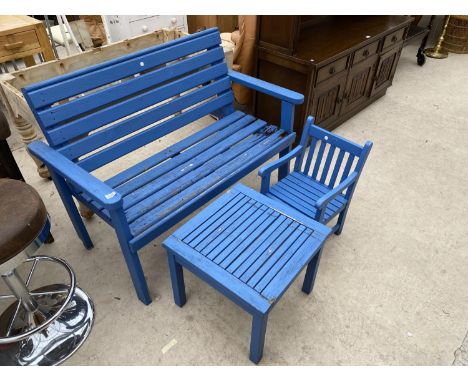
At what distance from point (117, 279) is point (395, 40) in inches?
141

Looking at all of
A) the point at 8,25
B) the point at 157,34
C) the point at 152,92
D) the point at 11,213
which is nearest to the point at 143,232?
the point at 11,213

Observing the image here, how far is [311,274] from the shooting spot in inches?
80.7

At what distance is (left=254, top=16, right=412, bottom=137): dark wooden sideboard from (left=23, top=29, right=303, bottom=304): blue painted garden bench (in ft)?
1.82

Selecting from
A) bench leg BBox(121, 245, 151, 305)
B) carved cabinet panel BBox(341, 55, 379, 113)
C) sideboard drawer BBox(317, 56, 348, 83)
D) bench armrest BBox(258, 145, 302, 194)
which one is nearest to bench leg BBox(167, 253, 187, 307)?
bench leg BBox(121, 245, 151, 305)

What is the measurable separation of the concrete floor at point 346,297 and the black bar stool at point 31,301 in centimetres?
11

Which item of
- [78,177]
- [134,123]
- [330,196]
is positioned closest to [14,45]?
[134,123]

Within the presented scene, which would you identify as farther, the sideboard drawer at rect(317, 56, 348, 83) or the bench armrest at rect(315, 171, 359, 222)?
the sideboard drawer at rect(317, 56, 348, 83)

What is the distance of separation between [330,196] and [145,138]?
1.23 metres

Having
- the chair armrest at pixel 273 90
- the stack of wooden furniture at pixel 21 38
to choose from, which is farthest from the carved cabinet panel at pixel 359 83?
the stack of wooden furniture at pixel 21 38

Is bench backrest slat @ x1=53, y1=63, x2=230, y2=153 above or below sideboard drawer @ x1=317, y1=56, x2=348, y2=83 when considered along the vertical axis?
above

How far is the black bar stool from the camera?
4.80 feet

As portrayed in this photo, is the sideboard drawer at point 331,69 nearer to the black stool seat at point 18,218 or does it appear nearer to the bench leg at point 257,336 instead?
the bench leg at point 257,336

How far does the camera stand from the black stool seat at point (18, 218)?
141cm

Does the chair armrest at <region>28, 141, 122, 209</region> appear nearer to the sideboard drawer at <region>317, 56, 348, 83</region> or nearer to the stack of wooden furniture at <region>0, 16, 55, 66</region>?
the stack of wooden furniture at <region>0, 16, 55, 66</region>
